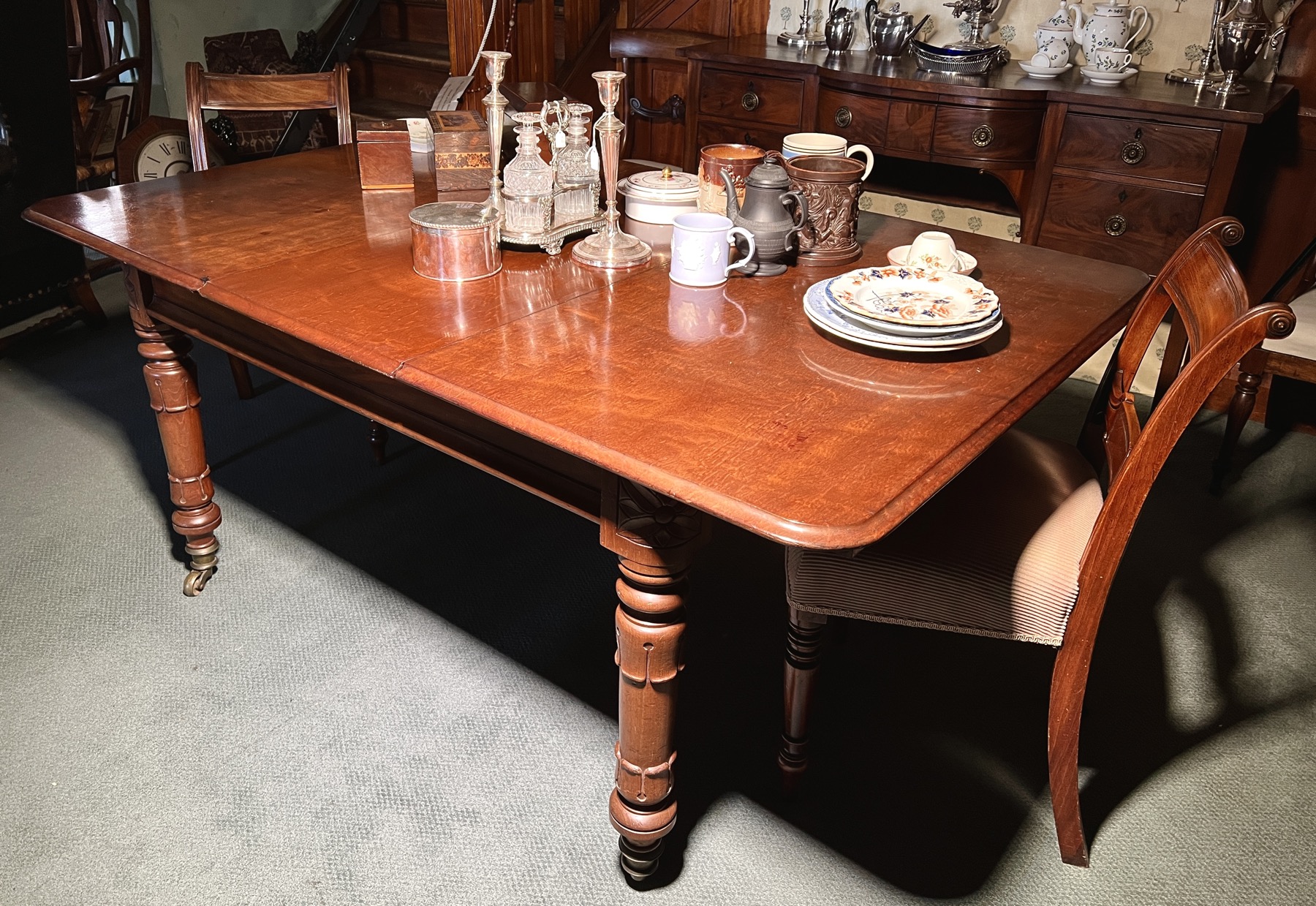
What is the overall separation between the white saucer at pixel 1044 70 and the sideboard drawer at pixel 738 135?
0.73 metres

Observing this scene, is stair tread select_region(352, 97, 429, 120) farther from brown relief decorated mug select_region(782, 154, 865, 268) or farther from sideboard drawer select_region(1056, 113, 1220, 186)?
brown relief decorated mug select_region(782, 154, 865, 268)

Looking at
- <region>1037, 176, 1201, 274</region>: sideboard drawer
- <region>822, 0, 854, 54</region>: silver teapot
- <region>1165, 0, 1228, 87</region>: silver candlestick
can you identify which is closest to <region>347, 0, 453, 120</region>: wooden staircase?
<region>822, 0, 854, 54</region>: silver teapot

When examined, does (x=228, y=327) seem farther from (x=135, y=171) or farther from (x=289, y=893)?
(x=135, y=171)

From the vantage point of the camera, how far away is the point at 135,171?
326 cm

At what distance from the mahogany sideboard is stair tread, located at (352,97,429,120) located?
1.94 meters

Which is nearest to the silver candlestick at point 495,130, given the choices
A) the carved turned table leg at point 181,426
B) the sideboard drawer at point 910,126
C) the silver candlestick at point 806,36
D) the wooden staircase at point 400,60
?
the carved turned table leg at point 181,426

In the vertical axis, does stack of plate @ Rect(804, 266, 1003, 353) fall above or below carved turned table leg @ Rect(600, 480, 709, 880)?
above

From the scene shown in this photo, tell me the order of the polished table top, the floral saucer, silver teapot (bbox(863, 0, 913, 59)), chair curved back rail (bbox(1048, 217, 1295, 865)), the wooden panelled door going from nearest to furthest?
the polished table top < chair curved back rail (bbox(1048, 217, 1295, 865)) < the floral saucer < silver teapot (bbox(863, 0, 913, 59)) < the wooden panelled door

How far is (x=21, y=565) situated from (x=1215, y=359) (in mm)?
2266

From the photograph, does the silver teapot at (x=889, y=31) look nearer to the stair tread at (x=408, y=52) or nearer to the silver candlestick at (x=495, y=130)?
the silver candlestick at (x=495, y=130)

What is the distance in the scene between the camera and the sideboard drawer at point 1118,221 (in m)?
2.60

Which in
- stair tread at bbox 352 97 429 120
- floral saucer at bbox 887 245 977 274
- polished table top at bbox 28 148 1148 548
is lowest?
stair tread at bbox 352 97 429 120

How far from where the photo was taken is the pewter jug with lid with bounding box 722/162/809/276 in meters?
1.54

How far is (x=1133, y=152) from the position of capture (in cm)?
261
